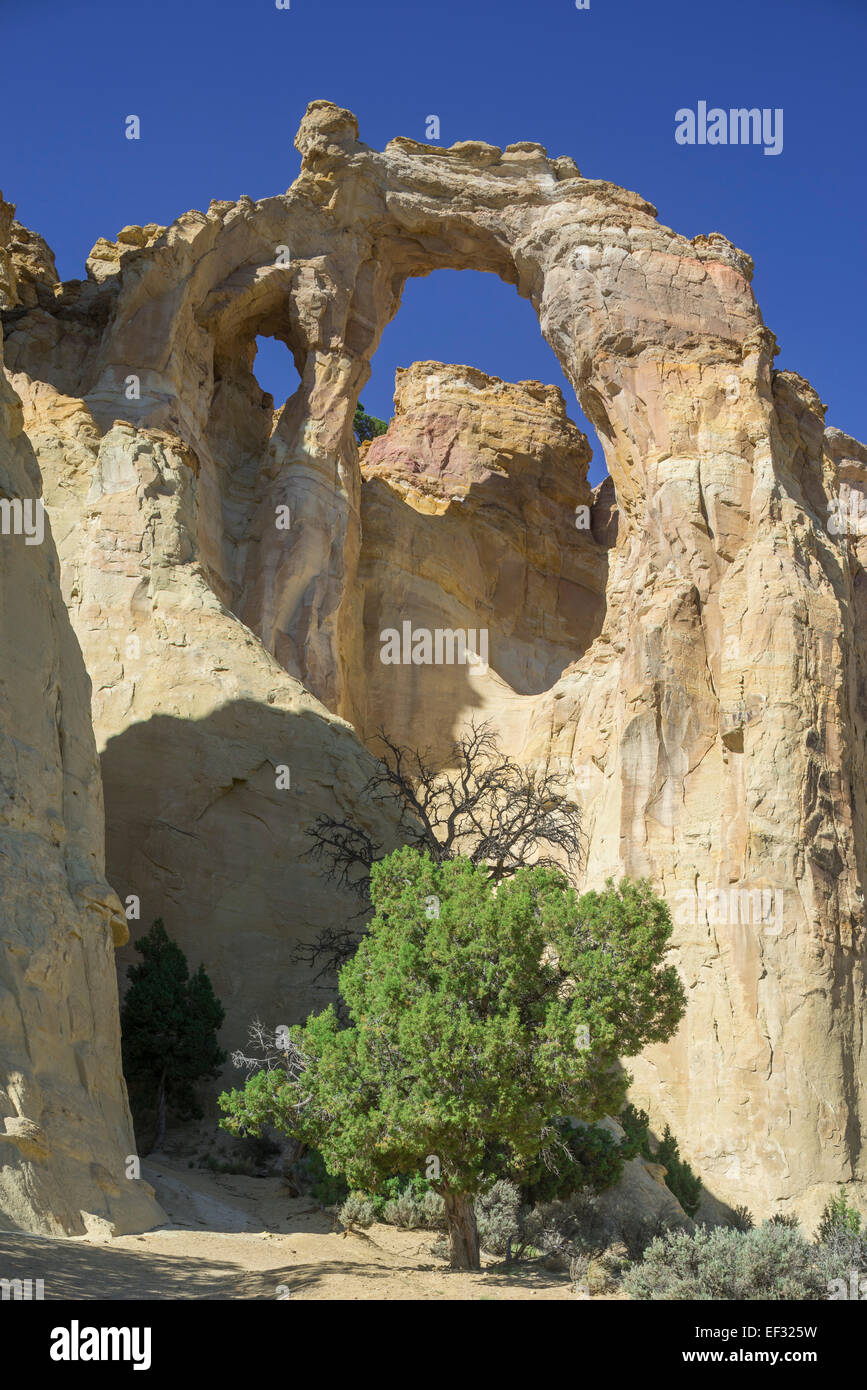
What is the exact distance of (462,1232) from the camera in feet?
50.2

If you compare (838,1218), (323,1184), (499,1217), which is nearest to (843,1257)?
(499,1217)

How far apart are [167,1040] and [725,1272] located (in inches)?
370

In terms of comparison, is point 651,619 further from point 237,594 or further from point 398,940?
point 398,940

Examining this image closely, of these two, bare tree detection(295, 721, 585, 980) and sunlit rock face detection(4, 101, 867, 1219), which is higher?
sunlit rock face detection(4, 101, 867, 1219)

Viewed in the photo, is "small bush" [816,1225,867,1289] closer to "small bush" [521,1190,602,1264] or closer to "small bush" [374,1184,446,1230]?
"small bush" [521,1190,602,1264]

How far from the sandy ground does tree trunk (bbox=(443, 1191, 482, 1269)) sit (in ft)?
0.69

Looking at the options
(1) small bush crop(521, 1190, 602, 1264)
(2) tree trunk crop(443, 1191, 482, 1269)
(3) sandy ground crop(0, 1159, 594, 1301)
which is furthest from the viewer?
(1) small bush crop(521, 1190, 602, 1264)

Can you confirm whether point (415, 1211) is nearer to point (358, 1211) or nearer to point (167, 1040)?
point (358, 1211)

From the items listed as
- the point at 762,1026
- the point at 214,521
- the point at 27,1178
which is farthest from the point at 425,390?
the point at 27,1178

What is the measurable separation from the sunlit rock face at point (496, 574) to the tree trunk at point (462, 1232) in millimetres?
7840

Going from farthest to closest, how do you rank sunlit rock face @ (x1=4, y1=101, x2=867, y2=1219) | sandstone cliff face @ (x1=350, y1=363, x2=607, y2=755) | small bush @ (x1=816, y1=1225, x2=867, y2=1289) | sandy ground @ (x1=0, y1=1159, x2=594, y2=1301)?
sandstone cliff face @ (x1=350, y1=363, x2=607, y2=755) < sunlit rock face @ (x1=4, y1=101, x2=867, y2=1219) < small bush @ (x1=816, y1=1225, x2=867, y2=1289) < sandy ground @ (x1=0, y1=1159, x2=594, y2=1301)

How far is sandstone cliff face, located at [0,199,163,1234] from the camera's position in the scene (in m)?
14.0

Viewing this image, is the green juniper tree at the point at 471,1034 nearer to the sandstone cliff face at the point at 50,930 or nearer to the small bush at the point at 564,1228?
the small bush at the point at 564,1228

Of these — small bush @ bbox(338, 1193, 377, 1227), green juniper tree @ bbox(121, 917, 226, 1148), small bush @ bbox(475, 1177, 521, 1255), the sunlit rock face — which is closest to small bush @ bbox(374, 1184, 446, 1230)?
small bush @ bbox(338, 1193, 377, 1227)
